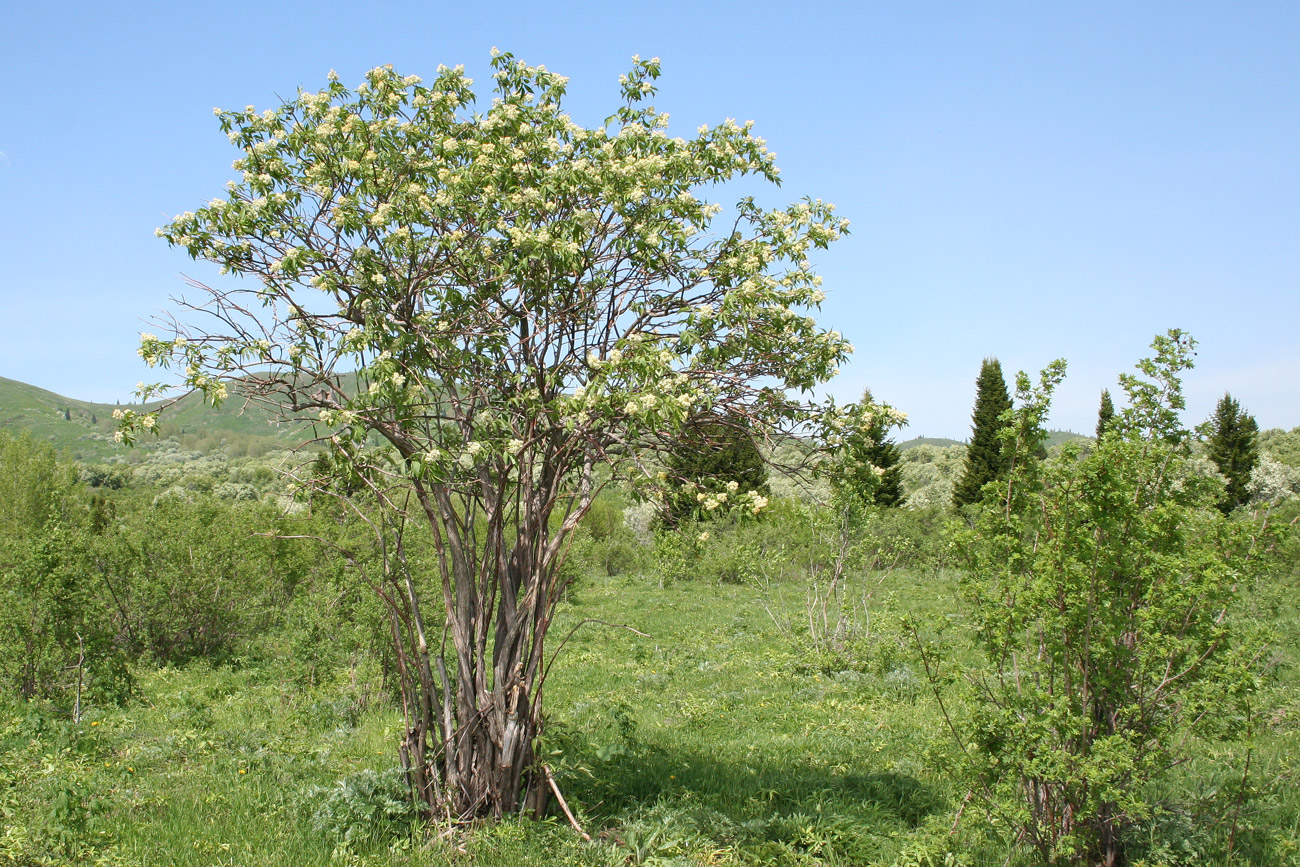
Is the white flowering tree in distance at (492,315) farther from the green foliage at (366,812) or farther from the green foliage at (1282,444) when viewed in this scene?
the green foliage at (1282,444)

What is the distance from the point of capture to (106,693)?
364 inches

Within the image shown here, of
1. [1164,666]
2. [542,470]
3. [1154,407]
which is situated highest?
[1154,407]

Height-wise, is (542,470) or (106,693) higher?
(542,470)

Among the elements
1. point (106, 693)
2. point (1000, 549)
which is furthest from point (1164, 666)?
point (106, 693)

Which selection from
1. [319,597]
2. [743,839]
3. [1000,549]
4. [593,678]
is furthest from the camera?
[593,678]

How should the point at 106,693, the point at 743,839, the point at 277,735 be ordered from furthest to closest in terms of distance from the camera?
1. the point at 106,693
2. the point at 277,735
3. the point at 743,839

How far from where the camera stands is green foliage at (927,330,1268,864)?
4.28m

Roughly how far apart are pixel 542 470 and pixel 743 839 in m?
2.73

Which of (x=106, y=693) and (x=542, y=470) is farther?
(x=106, y=693)

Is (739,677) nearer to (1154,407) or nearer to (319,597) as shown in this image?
(319,597)

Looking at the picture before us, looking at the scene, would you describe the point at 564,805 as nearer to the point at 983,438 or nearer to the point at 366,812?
the point at 366,812

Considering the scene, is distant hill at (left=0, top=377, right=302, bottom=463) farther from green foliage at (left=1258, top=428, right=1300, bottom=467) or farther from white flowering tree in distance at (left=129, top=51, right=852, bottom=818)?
white flowering tree in distance at (left=129, top=51, right=852, bottom=818)

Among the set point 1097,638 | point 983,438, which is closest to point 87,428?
point 983,438

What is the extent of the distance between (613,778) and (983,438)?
37.2 metres
